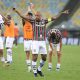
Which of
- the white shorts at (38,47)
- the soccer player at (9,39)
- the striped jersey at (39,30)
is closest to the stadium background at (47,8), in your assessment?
the soccer player at (9,39)

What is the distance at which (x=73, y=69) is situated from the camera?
19969 millimetres

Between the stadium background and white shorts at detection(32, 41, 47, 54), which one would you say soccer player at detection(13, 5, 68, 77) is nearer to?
white shorts at detection(32, 41, 47, 54)

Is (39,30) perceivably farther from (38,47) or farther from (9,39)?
(9,39)

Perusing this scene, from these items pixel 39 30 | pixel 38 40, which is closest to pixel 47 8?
pixel 39 30

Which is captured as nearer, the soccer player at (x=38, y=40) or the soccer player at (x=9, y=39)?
the soccer player at (x=38, y=40)

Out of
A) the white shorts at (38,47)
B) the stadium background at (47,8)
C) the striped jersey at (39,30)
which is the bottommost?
the white shorts at (38,47)

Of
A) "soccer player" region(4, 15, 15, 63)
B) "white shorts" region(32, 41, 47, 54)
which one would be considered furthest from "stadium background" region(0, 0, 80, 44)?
"white shorts" region(32, 41, 47, 54)

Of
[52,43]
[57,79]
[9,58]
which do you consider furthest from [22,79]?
[9,58]

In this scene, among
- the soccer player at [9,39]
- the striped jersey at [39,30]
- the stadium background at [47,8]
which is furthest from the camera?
the stadium background at [47,8]

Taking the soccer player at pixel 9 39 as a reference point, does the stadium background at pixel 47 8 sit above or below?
above

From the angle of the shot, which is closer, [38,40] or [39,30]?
[38,40]

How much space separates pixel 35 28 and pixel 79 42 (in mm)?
33803

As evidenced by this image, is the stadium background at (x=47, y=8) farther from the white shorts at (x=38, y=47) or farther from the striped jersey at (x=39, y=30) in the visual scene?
the white shorts at (x=38, y=47)

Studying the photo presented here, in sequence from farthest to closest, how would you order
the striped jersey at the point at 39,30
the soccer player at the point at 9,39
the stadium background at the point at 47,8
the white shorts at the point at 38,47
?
the stadium background at the point at 47,8, the soccer player at the point at 9,39, the striped jersey at the point at 39,30, the white shorts at the point at 38,47
